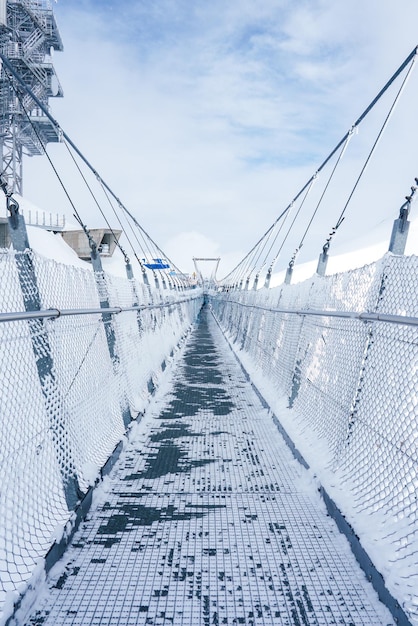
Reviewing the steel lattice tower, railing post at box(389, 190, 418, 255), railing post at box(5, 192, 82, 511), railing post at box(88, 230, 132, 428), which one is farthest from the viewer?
the steel lattice tower

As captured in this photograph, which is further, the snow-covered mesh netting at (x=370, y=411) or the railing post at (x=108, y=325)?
the railing post at (x=108, y=325)

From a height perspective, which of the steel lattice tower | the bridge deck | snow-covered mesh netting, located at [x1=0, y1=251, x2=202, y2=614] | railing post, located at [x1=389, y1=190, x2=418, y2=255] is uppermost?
the steel lattice tower

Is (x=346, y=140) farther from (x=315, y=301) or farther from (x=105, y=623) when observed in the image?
(x=105, y=623)

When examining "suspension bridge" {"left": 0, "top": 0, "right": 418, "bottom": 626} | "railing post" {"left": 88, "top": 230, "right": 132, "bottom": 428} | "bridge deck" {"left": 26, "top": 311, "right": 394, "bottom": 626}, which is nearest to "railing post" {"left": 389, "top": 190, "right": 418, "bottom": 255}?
"suspension bridge" {"left": 0, "top": 0, "right": 418, "bottom": 626}

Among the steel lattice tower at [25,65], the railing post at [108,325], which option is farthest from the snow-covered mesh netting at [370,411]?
the steel lattice tower at [25,65]

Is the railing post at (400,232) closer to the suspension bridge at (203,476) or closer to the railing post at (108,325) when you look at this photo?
the suspension bridge at (203,476)

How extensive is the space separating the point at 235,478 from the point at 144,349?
295 centimetres

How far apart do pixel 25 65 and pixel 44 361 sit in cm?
4277

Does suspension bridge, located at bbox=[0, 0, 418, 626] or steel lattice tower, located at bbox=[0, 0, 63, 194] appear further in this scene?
steel lattice tower, located at bbox=[0, 0, 63, 194]

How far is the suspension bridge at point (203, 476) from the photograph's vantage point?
2.01 m

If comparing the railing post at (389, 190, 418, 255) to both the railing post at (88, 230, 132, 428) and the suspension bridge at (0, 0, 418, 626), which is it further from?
the railing post at (88, 230, 132, 428)

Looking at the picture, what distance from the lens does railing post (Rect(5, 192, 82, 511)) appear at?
2.47 metres

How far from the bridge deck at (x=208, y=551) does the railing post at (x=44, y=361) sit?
302 mm

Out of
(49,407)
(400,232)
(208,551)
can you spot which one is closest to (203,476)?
(208,551)
